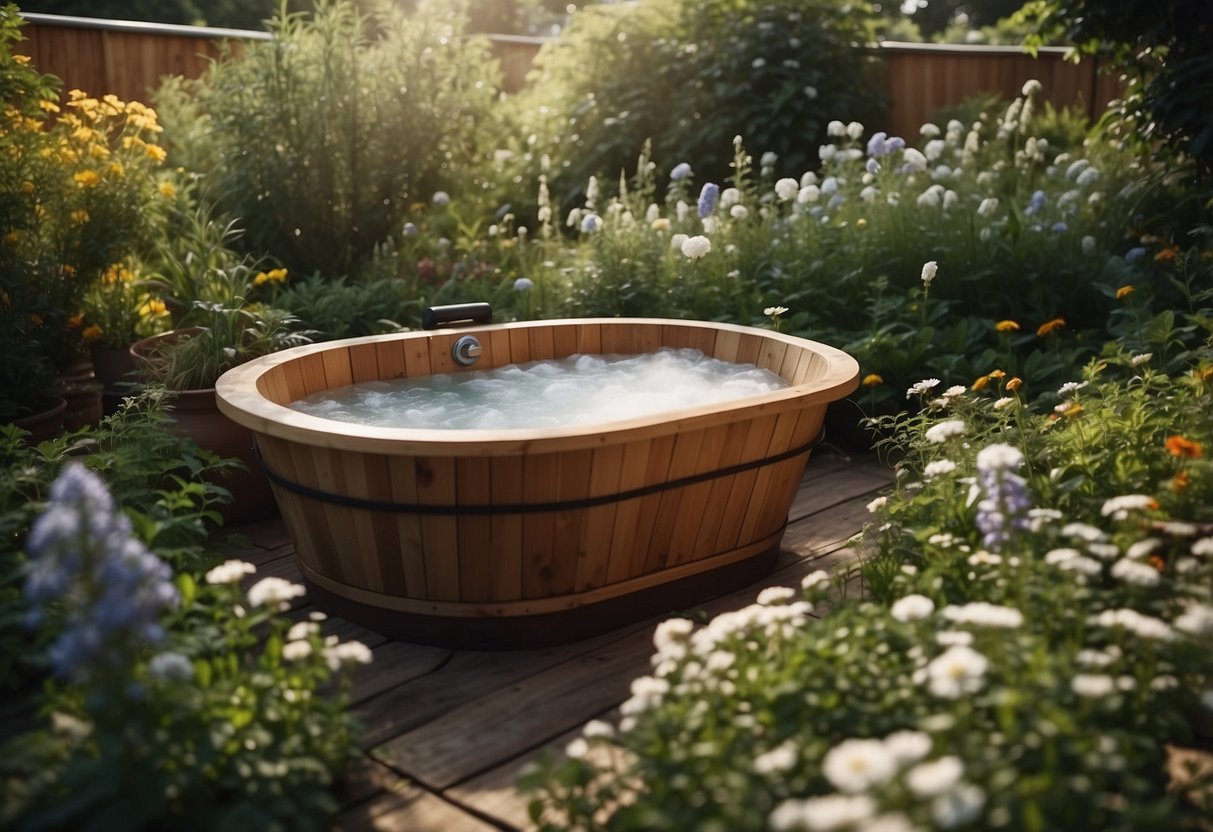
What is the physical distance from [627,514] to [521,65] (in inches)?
340

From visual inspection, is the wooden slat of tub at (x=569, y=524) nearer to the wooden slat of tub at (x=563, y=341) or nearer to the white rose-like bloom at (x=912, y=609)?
the white rose-like bloom at (x=912, y=609)

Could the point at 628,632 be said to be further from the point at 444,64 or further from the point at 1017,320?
the point at 444,64

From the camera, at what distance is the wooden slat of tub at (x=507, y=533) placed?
2.87 meters

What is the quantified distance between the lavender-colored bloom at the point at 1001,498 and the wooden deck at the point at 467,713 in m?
0.74

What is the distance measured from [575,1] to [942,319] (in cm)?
2643

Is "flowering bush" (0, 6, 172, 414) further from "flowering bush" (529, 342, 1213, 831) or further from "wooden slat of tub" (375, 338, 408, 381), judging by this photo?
"flowering bush" (529, 342, 1213, 831)

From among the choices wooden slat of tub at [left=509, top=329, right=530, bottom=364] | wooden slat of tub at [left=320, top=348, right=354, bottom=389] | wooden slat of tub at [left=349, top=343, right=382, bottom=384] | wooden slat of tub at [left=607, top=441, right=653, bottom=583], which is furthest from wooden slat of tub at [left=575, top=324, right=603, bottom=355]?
wooden slat of tub at [left=607, top=441, right=653, bottom=583]

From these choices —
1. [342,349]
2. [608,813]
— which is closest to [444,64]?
[342,349]

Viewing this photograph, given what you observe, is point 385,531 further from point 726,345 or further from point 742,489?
point 726,345

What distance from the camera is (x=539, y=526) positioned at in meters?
2.97

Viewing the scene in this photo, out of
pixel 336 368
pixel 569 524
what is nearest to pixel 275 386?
pixel 336 368

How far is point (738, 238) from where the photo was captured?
594cm

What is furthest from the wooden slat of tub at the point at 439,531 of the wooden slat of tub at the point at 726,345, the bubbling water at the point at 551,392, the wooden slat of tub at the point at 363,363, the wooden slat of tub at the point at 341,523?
the wooden slat of tub at the point at 726,345

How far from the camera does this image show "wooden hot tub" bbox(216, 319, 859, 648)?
2.88m
